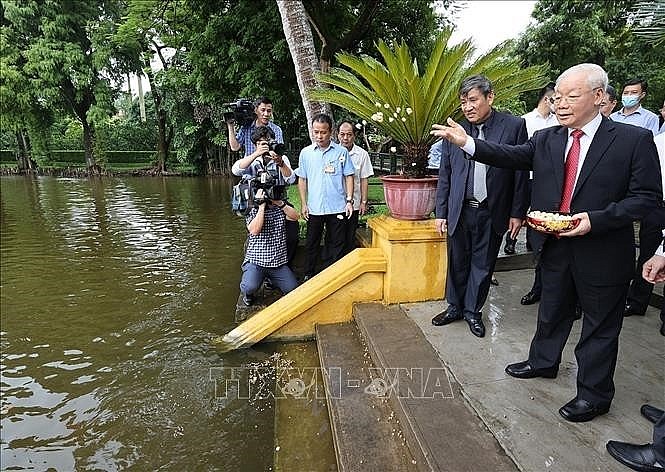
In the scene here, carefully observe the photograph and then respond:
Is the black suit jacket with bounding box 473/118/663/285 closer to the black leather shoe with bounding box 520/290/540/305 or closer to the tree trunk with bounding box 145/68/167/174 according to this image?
the black leather shoe with bounding box 520/290/540/305

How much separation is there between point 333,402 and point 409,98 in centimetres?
230

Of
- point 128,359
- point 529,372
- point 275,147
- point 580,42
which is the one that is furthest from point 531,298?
point 580,42

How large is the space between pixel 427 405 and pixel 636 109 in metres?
3.87

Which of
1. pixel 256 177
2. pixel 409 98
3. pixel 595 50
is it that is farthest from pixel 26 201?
pixel 595 50

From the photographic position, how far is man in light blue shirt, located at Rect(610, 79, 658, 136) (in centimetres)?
425

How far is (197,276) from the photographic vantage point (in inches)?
248

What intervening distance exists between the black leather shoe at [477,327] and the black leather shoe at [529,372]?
0.49 meters

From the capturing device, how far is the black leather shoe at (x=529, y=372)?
2.48 metres

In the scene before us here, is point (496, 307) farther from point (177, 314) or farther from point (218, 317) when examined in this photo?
point (177, 314)

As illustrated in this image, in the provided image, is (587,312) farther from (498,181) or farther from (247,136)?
(247,136)

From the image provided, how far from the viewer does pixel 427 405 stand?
2.34 m

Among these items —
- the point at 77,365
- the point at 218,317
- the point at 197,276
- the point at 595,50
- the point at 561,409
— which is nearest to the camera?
the point at 561,409

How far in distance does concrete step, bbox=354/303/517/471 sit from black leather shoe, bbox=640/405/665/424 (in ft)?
2.59

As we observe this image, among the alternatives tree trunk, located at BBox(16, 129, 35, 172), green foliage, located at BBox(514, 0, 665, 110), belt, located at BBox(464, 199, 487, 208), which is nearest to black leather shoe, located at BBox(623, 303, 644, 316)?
belt, located at BBox(464, 199, 487, 208)
